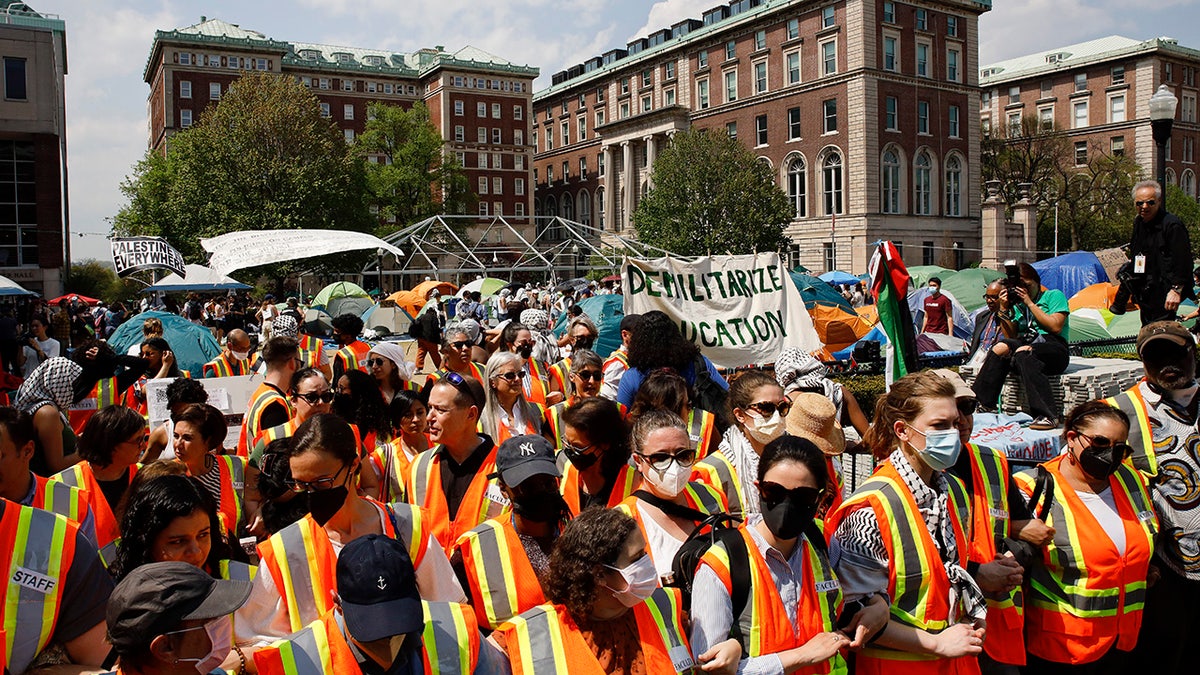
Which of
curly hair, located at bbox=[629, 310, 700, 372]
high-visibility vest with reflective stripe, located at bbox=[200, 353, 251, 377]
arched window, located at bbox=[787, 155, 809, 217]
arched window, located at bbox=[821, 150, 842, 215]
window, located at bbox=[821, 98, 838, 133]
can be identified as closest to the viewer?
curly hair, located at bbox=[629, 310, 700, 372]

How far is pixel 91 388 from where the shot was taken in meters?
7.23

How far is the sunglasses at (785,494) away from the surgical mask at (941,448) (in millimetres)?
647

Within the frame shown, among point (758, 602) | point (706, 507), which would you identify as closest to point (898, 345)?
point (706, 507)

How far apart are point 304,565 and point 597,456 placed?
4.54 feet

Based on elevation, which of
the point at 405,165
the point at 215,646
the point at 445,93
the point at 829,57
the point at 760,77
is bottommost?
the point at 215,646

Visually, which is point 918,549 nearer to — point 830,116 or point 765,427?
point 765,427

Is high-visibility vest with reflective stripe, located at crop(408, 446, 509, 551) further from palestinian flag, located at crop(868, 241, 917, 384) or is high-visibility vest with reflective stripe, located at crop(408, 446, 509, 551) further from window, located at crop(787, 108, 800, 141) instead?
window, located at crop(787, 108, 800, 141)

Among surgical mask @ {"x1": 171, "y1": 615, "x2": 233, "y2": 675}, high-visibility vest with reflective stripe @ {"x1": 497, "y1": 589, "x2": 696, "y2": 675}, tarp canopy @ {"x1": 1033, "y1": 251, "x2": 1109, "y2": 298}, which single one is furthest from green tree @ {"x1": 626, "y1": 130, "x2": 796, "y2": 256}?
surgical mask @ {"x1": 171, "y1": 615, "x2": 233, "y2": 675}

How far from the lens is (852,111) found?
58.5m

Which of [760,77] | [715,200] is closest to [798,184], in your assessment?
[760,77]

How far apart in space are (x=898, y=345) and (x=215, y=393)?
6.86 meters

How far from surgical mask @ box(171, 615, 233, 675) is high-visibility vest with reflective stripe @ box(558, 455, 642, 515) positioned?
177 cm

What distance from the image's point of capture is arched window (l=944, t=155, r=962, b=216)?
63.1 meters

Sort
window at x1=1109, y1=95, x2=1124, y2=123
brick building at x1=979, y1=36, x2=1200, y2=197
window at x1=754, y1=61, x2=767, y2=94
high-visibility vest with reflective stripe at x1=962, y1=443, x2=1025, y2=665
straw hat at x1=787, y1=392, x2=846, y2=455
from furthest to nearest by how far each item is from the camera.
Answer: window at x1=1109, y1=95, x2=1124, y2=123, brick building at x1=979, y1=36, x2=1200, y2=197, window at x1=754, y1=61, x2=767, y2=94, straw hat at x1=787, y1=392, x2=846, y2=455, high-visibility vest with reflective stripe at x1=962, y1=443, x2=1025, y2=665
